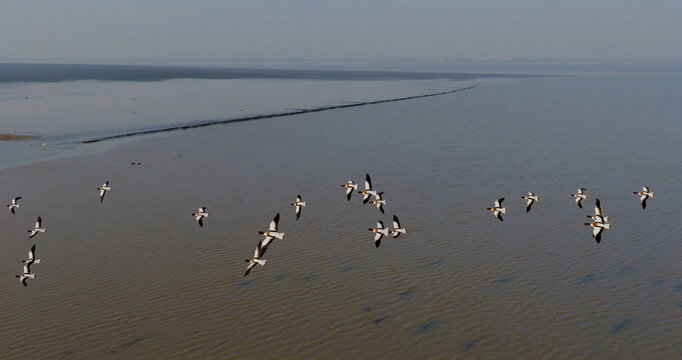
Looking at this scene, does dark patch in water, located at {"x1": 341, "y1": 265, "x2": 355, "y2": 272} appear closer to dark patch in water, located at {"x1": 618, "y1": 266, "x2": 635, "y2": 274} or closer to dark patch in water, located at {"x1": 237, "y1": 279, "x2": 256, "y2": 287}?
dark patch in water, located at {"x1": 237, "y1": 279, "x2": 256, "y2": 287}

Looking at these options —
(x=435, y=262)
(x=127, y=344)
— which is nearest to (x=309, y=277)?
(x=435, y=262)

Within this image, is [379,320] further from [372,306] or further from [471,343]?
[471,343]

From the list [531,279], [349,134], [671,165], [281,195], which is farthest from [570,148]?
[531,279]

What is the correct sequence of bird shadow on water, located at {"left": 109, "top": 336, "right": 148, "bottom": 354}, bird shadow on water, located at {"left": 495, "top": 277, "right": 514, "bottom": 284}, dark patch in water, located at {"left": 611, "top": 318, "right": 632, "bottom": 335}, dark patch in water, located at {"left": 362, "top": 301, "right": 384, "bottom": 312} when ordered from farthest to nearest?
bird shadow on water, located at {"left": 495, "top": 277, "right": 514, "bottom": 284} < dark patch in water, located at {"left": 362, "top": 301, "right": 384, "bottom": 312} < dark patch in water, located at {"left": 611, "top": 318, "right": 632, "bottom": 335} < bird shadow on water, located at {"left": 109, "top": 336, "right": 148, "bottom": 354}

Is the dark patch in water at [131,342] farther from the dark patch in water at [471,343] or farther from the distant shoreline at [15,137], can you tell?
the distant shoreline at [15,137]

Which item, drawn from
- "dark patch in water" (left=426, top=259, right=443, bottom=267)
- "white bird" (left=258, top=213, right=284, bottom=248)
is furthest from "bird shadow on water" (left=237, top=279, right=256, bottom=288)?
"dark patch in water" (left=426, top=259, right=443, bottom=267)

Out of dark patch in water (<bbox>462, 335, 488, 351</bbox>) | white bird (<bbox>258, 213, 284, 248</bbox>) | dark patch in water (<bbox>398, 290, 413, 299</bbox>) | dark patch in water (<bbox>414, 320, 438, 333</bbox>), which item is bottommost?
dark patch in water (<bbox>462, 335, 488, 351</bbox>)

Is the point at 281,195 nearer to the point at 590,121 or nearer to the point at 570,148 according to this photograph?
the point at 570,148
